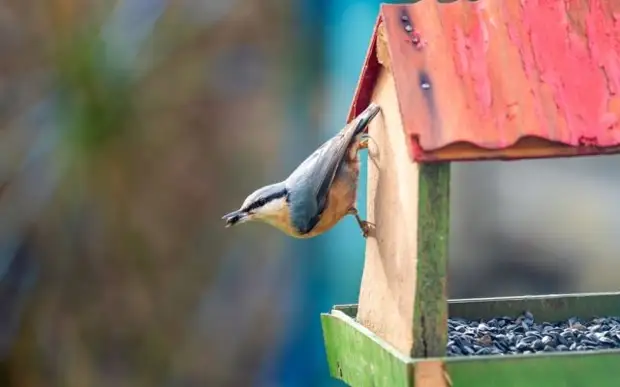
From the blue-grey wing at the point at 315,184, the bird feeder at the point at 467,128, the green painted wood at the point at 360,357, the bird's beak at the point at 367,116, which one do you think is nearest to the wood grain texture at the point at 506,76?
the bird feeder at the point at 467,128

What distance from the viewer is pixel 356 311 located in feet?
7.27

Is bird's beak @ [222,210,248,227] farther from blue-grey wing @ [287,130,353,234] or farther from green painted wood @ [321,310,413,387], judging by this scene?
green painted wood @ [321,310,413,387]

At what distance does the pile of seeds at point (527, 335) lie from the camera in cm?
187

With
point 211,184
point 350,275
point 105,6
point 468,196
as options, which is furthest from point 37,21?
point 468,196

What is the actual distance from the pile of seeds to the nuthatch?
326 millimetres

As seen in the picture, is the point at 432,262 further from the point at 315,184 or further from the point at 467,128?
the point at 315,184

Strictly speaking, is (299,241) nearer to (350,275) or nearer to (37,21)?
(350,275)

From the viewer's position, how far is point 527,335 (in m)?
2.00

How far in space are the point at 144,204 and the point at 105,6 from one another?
2.42 ft

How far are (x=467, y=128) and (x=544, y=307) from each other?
2.47 ft

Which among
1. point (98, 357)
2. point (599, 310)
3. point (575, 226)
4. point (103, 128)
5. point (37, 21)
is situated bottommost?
point (98, 357)

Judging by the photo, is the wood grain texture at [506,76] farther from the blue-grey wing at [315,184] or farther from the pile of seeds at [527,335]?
the pile of seeds at [527,335]

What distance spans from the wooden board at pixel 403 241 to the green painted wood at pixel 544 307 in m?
0.28

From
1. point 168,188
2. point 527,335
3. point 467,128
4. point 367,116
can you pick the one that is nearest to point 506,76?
point 467,128
